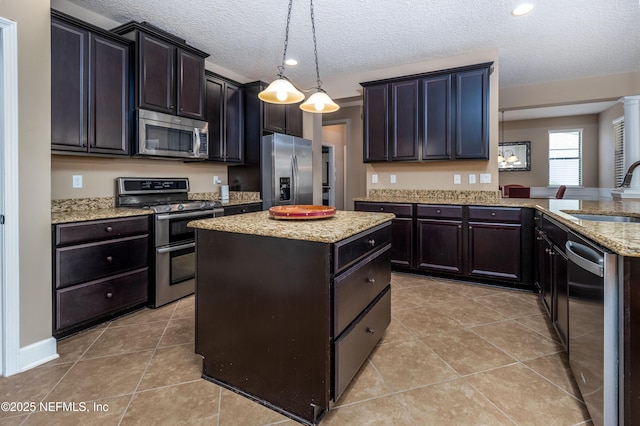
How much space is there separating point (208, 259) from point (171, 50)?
2.44 m

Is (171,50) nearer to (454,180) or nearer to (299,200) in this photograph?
(299,200)

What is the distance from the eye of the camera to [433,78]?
3805mm

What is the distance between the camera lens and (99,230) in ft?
7.84

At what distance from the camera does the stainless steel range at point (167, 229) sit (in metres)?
2.80

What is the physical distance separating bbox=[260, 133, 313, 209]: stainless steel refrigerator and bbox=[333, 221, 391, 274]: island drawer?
2265 mm

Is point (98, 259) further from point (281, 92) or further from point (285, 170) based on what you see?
point (285, 170)

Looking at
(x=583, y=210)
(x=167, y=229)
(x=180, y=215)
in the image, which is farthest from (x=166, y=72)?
(x=583, y=210)

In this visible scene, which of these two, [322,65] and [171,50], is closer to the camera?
[171,50]

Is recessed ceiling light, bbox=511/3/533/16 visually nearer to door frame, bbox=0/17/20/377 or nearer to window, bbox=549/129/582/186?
door frame, bbox=0/17/20/377

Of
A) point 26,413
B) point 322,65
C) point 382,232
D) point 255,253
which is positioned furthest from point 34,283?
point 322,65

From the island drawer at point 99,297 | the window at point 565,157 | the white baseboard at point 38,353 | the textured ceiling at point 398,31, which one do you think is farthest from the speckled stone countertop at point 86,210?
the window at point 565,157

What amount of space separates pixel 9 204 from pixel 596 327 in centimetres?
299

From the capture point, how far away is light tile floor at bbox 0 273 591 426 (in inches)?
59.1

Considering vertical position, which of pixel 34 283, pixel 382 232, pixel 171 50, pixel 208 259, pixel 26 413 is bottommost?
pixel 26 413
